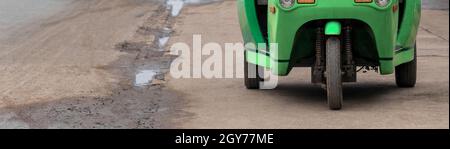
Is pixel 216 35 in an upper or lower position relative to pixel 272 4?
lower

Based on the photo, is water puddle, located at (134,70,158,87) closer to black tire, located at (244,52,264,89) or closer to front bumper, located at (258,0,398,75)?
black tire, located at (244,52,264,89)

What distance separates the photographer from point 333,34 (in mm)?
8633

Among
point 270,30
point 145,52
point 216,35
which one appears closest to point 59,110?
point 270,30

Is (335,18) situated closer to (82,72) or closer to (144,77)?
(144,77)

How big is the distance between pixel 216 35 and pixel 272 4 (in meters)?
7.78

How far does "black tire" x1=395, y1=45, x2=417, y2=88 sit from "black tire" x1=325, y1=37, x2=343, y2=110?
199 centimetres

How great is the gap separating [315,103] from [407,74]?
1.45 metres

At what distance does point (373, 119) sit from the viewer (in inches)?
331

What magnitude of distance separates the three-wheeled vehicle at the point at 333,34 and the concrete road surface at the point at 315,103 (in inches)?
14.1

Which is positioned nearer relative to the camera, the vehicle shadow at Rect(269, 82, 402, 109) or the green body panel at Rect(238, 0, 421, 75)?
the green body panel at Rect(238, 0, 421, 75)

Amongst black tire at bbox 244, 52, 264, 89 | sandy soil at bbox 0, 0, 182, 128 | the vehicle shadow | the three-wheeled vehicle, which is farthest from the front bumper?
black tire at bbox 244, 52, 264, 89

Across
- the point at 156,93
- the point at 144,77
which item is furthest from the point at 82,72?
the point at 156,93

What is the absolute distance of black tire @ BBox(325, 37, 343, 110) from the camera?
8.57 m

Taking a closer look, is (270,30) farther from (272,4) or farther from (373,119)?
(373,119)
